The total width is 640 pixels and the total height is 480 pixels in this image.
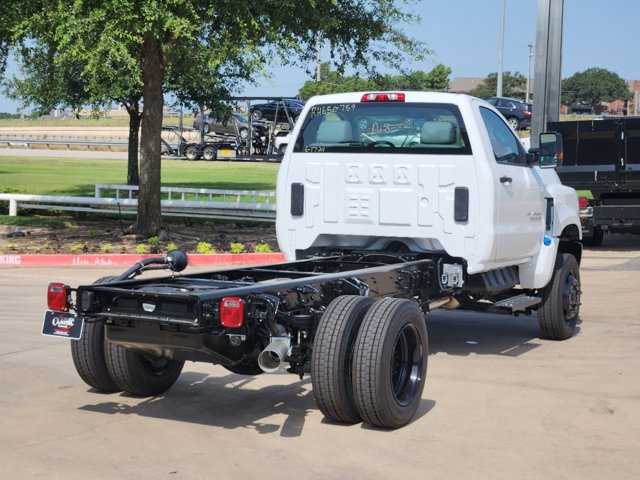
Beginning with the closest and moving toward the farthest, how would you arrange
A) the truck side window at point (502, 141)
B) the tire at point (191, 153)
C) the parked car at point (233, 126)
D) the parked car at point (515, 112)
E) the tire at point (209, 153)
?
the truck side window at point (502, 141) → the parked car at point (233, 126) → the parked car at point (515, 112) → the tire at point (209, 153) → the tire at point (191, 153)

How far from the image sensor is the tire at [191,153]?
48097 mm

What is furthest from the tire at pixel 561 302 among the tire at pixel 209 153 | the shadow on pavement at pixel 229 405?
the tire at pixel 209 153

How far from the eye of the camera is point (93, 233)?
1908 centimetres

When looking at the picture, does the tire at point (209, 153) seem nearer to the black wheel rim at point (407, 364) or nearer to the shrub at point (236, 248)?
the shrub at point (236, 248)

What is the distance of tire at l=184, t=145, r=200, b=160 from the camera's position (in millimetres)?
48097

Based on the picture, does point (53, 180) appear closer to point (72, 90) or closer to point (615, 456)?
point (72, 90)

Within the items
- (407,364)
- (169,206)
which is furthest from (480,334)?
(169,206)

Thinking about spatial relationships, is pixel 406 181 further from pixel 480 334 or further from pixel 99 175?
pixel 99 175

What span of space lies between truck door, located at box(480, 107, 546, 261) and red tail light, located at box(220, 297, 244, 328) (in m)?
3.37

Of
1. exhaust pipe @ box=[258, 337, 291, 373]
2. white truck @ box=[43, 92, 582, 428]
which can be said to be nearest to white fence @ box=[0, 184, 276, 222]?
white truck @ box=[43, 92, 582, 428]

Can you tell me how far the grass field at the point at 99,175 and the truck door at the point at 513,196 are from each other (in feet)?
63.4

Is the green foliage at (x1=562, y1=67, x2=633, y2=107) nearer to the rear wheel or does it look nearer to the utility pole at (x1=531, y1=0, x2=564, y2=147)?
the rear wheel

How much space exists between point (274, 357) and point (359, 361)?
21.6 inches

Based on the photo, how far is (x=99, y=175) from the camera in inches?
1499
